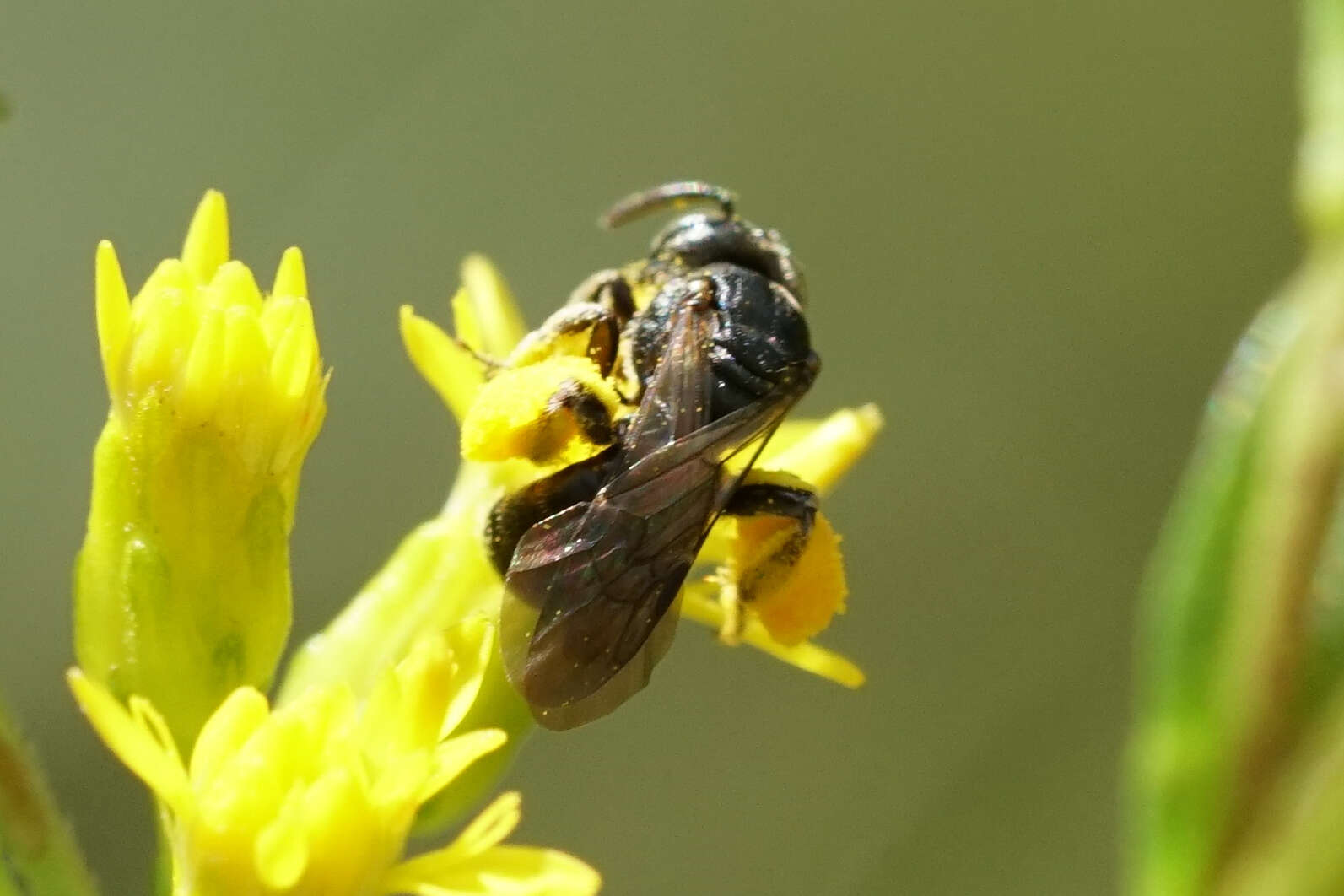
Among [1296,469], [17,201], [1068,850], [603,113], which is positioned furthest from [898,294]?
[1296,469]

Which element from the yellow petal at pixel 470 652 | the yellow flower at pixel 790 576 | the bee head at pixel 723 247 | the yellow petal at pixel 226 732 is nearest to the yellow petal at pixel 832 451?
the yellow flower at pixel 790 576

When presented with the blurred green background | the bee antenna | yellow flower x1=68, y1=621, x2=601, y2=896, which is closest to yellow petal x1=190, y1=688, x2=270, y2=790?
yellow flower x1=68, y1=621, x2=601, y2=896

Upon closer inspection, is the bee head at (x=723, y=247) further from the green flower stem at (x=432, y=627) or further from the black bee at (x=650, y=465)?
the green flower stem at (x=432, y=627)

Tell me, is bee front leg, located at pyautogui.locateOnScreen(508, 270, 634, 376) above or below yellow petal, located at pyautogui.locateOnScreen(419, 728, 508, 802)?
above

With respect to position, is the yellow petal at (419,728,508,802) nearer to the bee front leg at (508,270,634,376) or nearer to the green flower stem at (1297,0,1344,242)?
the bee front leg at (508,270,634,376)

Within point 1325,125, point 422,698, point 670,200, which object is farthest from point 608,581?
point 1325,125

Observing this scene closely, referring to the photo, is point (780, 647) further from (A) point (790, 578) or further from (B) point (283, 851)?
(B) point (283, 851)

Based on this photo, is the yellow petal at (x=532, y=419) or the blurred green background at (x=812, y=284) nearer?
the yellow petal at (x=532, y=419)
